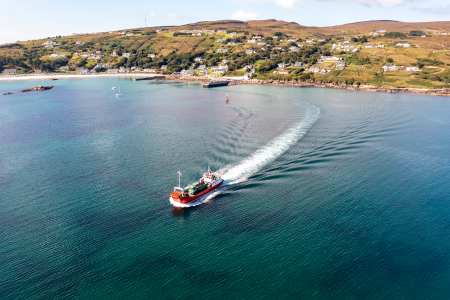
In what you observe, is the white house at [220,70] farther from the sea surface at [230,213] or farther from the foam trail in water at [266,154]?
the foam trail in water at [266,154]

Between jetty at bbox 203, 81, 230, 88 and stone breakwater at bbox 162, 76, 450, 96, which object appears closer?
stone breakwater at bbox 162, 76, 450, 96

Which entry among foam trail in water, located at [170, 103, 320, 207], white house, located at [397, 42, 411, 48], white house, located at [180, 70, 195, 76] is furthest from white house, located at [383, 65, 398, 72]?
white house, located at [180, 70, 195, 76]

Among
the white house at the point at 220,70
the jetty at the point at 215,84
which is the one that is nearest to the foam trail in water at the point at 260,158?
the jetty at the point at 215,84

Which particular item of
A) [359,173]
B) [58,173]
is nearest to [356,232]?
[359,173]

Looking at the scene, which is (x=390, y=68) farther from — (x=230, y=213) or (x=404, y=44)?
(x=230, y=213)

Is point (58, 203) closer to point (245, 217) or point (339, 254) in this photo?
point (245, 217)

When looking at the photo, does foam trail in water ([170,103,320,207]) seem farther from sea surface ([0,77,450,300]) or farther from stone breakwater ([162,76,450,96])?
stone breakwater ([162,76,450,96])
